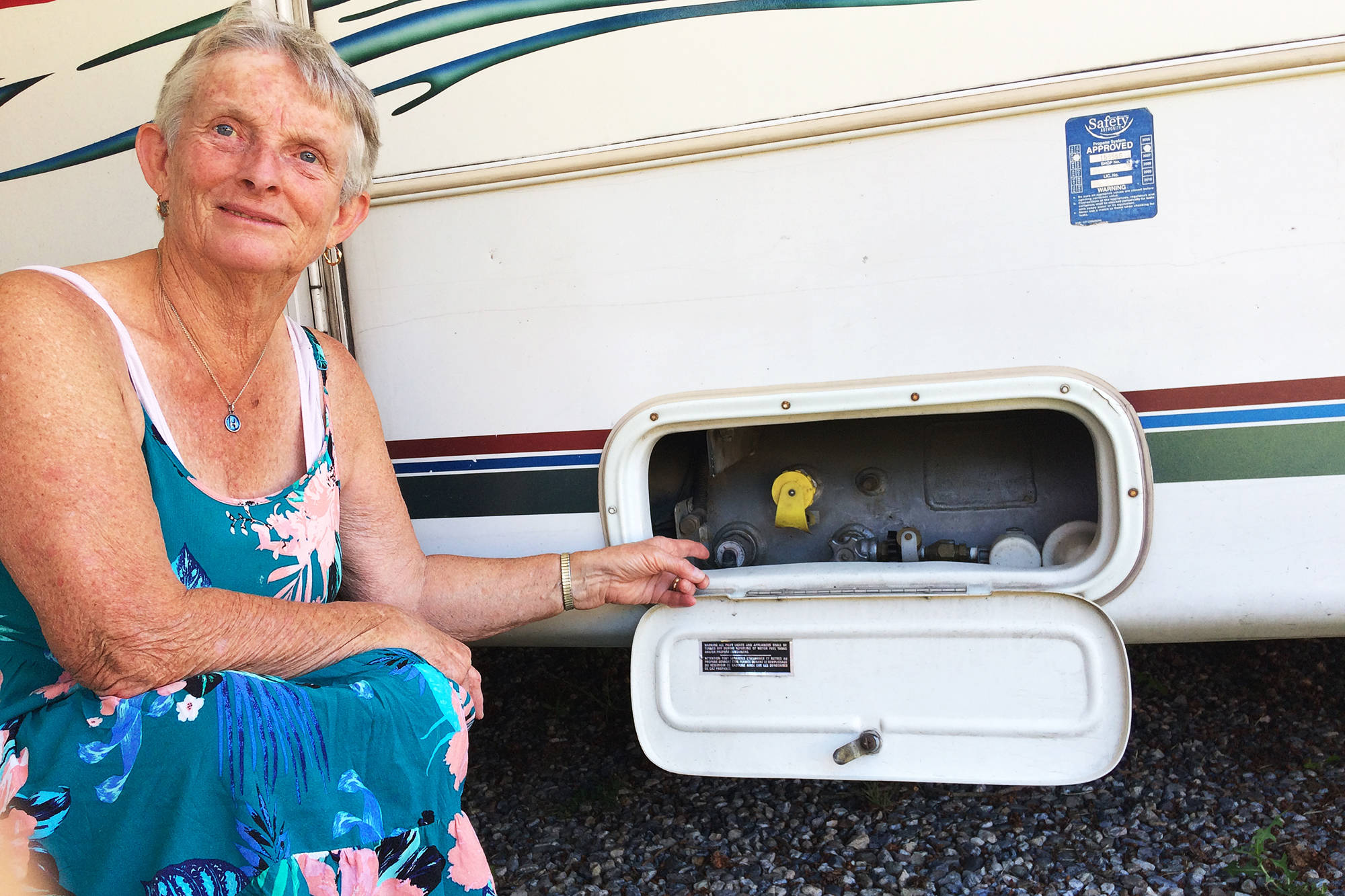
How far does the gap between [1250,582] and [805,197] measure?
965 mm

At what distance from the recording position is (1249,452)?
162 cm

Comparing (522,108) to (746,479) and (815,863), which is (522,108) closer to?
(746,479)

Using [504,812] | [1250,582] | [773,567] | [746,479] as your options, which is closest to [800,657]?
[773,567]

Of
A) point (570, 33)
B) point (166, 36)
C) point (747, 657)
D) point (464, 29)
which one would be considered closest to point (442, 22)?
point (464, 29)

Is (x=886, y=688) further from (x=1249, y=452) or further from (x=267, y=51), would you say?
(x=267, y=51)

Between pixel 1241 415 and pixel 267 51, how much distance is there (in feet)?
5.26

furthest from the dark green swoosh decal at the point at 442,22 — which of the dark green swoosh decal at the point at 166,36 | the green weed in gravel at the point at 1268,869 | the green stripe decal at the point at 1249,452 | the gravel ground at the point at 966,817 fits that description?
the green weed in gravel at the point at 1268,869

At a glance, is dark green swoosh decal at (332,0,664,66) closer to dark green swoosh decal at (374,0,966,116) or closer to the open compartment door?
dark green swoosh decal at (374,0,966,116)

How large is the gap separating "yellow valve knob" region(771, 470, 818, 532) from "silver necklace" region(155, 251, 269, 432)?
104cm

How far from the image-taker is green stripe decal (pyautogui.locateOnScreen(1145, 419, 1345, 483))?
1.59 meters

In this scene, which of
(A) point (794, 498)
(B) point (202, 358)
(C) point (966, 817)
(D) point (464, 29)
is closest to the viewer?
(B) point (202, 358)

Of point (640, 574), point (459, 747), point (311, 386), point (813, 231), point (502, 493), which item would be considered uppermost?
point (813, 231)

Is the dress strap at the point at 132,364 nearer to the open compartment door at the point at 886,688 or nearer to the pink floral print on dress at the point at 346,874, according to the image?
the pink floral print on dress at the point at 346,874

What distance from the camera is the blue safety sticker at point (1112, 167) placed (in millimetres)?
1587
